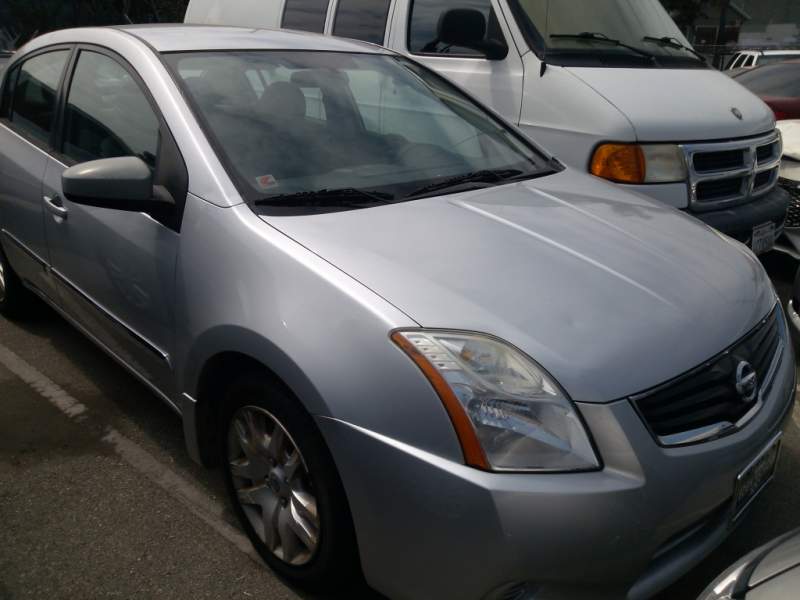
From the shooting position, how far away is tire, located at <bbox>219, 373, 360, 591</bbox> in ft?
6.89

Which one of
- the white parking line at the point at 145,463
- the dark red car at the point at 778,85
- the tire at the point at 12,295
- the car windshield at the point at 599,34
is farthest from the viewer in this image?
Result: the dark red car at the point at 778,85

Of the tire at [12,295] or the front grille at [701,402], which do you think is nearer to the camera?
the front grille at [701,402]

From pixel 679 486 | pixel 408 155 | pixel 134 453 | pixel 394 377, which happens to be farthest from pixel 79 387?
pixel 679 486

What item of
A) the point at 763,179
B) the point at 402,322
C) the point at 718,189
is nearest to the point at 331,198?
the point at 402,322

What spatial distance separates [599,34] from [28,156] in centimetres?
335

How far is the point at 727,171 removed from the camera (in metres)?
4.51

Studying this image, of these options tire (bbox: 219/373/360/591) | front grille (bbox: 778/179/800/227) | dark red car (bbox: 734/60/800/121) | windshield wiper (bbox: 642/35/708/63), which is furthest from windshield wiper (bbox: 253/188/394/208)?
dark red car (bbox: 734/60/800/121)

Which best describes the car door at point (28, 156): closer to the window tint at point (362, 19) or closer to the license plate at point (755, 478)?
the window tint at point (362, 19)

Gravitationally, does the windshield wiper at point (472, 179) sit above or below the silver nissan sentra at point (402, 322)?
above

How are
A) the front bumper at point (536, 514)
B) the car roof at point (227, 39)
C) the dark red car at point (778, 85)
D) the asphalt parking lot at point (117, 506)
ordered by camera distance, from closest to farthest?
the front bumper at point (536, 514), the asphalt parking lot at point (117, 506), the car roof at point (227, 39), the dark red car at point (778, 85)

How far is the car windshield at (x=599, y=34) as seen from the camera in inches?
183

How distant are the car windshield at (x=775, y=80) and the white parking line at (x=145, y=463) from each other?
7.48 meters

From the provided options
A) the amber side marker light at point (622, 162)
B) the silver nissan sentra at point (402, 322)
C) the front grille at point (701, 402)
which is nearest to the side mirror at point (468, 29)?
the amber side marker light at point (622, 162)

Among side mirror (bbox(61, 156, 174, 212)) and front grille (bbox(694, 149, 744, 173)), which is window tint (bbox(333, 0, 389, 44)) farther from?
side mirror (bbox(61, 156, 174, 212))
